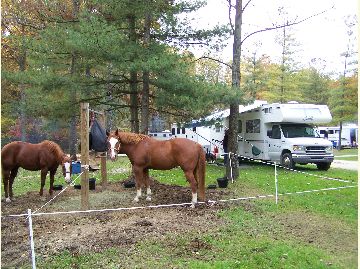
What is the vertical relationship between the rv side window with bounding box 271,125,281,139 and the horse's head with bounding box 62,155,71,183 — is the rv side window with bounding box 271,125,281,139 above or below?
above

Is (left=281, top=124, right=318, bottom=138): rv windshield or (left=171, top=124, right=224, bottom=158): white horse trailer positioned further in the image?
(left=171, top=124, right=224, bottom=158): white horse trailer

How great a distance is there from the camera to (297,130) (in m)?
16.2

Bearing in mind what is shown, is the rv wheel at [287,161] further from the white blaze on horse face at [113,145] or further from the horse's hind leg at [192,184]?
the white blaze on horse face at [113,145]

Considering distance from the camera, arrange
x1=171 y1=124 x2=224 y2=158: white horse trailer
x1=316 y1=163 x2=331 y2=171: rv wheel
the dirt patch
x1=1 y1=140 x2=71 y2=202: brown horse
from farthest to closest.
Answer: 1. x1=171 y1=124 x2=224 y2=158: white horse trailer
2. x1=316 y1=163 x2=331 y2=171: rv wheel
3. x1=1 y1=140 x2=71 y2=202: brown horse
4. the dirt patch

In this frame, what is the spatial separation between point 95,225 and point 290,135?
1105cm

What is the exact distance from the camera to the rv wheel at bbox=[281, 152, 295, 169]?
15.2 metres

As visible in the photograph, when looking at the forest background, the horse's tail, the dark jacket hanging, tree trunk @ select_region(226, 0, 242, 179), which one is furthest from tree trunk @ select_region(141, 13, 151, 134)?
the horse's tail

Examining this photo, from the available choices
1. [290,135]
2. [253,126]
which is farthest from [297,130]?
[253,126]

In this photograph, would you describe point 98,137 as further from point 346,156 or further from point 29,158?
point 346,156

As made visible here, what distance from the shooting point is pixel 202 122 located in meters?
13.2

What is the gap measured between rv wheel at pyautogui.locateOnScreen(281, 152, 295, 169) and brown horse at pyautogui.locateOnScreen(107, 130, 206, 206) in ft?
24.3

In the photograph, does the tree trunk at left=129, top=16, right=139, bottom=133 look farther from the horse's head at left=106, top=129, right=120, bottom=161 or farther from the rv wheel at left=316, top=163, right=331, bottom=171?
the rv wheel at left=316, top=163, right=331, bottom=171

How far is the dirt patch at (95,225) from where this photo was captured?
18.8 ft

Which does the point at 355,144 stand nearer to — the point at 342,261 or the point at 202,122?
the point at 202,122
